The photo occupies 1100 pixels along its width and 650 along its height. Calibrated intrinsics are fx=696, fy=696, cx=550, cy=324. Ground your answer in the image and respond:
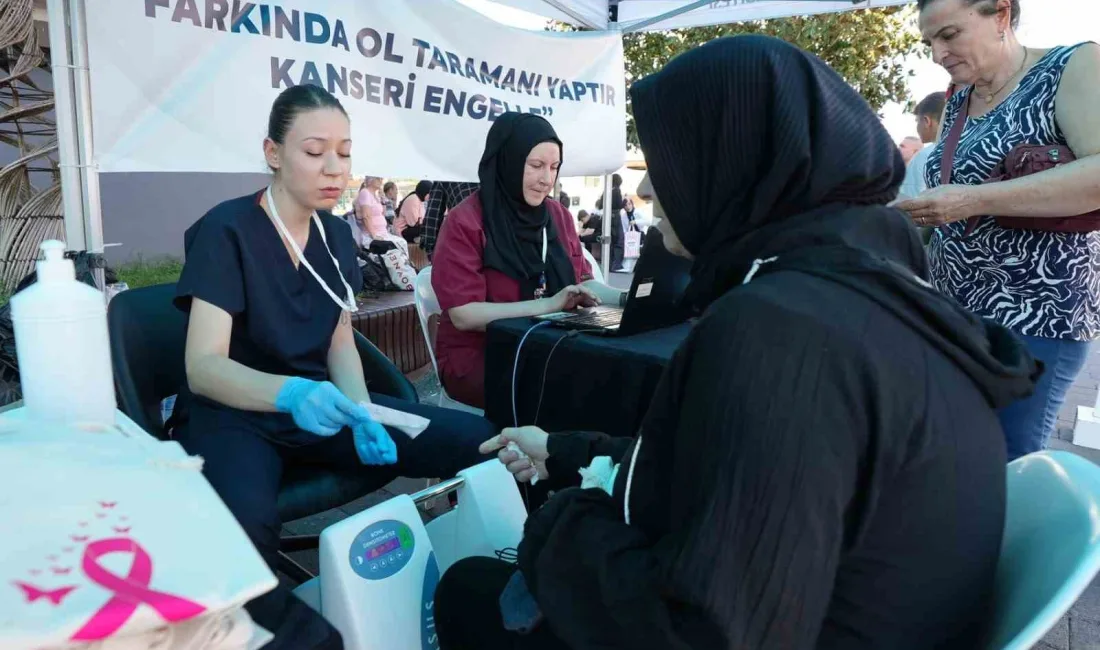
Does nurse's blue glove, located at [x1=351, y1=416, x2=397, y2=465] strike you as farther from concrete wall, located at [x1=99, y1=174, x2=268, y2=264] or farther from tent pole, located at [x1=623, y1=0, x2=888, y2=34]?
concrete wall, located at [x1=99, y1=174, x2=268, y2=264]

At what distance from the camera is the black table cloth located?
65.1 inches

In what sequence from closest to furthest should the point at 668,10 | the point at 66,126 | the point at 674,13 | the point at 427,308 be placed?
the point at 66,126
the point at 427,308
the point at 674,13
the point at 668,10

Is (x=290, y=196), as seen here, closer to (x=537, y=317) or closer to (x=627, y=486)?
(x=537, y=317)

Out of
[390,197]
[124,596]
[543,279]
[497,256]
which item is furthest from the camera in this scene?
[390,197]

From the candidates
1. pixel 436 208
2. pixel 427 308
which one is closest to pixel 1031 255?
pixel 427 308

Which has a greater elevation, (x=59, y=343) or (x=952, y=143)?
(x=952, y=143)

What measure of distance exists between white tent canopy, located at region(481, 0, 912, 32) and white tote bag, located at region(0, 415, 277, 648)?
320cm

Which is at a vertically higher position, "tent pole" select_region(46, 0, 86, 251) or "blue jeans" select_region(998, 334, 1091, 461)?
"tent pole" select_region(46, 0, 86, 251)

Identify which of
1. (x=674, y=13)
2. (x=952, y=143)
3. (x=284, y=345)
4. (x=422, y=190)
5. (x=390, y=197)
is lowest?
(x=284, y=345)

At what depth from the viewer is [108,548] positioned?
62 centimetres

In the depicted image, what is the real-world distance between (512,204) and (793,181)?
5.26 ft

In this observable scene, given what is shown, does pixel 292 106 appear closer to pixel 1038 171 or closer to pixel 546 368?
pixel 546 368

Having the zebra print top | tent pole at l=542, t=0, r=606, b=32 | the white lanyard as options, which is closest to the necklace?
the zebra print top

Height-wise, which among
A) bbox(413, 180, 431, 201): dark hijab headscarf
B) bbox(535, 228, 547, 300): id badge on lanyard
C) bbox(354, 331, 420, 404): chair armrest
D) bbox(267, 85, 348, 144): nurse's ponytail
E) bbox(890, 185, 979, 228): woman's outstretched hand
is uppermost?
bbox(413, 180, 431, 201): dark hijab headscarf
